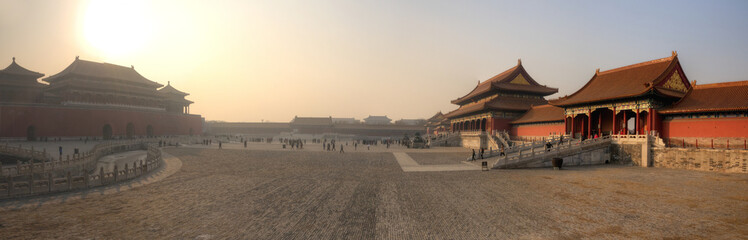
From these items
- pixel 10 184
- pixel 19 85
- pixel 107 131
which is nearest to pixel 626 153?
pixel 10 184

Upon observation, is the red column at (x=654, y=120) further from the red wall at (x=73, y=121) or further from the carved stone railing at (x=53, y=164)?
the red wall at (x=73, y=121)

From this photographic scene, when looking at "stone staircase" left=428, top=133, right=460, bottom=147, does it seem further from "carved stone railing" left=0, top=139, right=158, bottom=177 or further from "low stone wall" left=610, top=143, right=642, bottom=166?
"carved stone railing" left=0, top=139, right=158, bottom=177

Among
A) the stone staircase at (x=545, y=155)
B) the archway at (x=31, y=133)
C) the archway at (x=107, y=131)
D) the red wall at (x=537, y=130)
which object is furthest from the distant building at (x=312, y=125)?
the stone staircase at (x=545, y=155)

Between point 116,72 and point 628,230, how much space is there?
58.8 metres

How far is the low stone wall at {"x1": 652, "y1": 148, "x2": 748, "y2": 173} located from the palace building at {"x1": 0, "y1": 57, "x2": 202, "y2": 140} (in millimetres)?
55302

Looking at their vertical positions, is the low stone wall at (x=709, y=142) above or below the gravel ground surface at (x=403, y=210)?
above

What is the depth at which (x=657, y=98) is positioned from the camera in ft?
63.9

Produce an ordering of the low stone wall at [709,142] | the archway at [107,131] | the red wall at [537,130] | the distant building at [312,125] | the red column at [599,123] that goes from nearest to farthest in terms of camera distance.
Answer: the low stone wall at [709,142], the red column at [599,123], the red wall at [537,130], the archway at [107,131], the distant building at [312,125]

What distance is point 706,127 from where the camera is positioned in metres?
17.2

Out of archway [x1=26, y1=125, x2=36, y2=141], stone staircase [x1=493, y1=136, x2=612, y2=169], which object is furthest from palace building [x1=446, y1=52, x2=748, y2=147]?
archway [x1=26, y1=125, x2=36, y2=141]

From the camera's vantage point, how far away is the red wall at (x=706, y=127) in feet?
52.6

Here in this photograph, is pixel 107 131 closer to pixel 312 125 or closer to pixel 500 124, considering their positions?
pixel 312 125

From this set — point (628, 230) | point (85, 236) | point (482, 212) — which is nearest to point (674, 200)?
point (628, 230)

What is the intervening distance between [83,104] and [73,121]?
3794 millimetres
